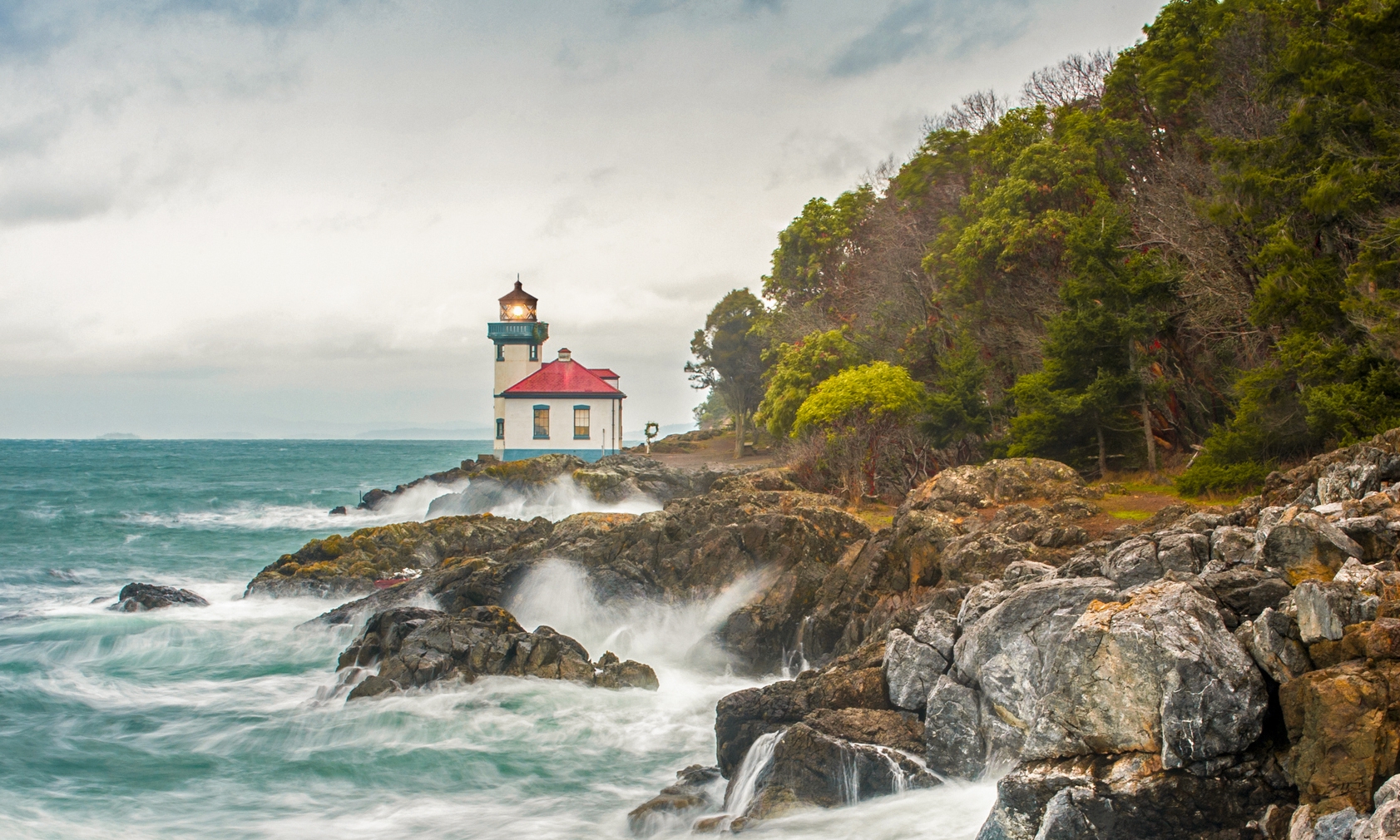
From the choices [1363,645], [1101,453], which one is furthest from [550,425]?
[1363,645]

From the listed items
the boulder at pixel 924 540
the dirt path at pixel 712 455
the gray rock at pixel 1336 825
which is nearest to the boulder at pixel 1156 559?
the gray rock at pixel 1336 825

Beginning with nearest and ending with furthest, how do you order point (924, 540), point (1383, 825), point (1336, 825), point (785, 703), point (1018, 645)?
point (1383, 825), point (1336, 825), point (1018, 645), point (785, 703), point (924, 540)

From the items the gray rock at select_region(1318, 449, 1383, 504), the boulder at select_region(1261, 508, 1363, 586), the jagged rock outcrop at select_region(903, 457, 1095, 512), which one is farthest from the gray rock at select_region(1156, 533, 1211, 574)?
the jagged rock outcrop at select_region(903, 457, 1095, 512)

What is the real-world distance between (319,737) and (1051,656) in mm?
9999

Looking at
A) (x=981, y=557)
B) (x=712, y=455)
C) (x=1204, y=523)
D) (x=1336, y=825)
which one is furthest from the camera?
(x=712, y=455)

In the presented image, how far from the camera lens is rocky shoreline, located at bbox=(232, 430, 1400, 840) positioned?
237 inches

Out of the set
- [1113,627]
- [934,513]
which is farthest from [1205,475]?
[1113,627]

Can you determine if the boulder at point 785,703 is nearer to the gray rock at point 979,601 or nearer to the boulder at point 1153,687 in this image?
the gray rock at point 979,601

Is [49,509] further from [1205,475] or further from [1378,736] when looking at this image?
[1378,736]

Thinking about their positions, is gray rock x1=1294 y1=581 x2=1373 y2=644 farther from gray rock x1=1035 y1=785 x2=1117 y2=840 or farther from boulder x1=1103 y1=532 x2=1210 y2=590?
boulder x1=1103 y1=532 x2=1210 y2=590

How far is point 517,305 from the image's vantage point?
4778 cm

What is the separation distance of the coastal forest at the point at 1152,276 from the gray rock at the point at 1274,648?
28.9ft

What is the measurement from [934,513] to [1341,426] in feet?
20.0

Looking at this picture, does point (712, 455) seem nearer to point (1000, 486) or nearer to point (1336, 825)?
point (1000, 486)
